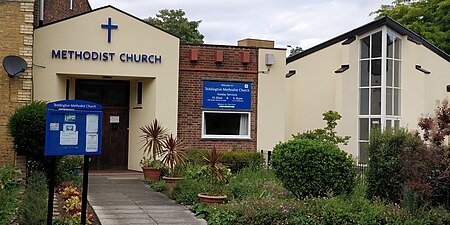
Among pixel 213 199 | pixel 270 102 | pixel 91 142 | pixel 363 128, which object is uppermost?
pixel 270 102

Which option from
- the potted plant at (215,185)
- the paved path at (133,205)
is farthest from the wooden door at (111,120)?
the potted plant at (215,185)

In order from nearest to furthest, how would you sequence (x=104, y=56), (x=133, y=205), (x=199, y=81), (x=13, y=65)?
1. (x=133, y=205)
2. (x=13, y=65)
3. (x=104, y=56)
4. (x=199, y=81)

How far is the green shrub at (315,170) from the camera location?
37.8 ft

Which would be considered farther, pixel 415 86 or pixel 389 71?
pixel 415 86

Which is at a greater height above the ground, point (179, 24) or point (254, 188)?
point (179, 24)

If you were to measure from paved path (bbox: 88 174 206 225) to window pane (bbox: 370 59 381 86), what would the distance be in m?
12.9

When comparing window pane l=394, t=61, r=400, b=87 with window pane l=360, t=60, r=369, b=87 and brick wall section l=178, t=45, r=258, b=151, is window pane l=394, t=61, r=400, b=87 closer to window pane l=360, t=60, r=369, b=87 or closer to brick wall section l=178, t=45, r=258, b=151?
window pane l=360, t=60, r=369, b=87

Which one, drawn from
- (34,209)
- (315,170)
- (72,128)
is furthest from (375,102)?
(34,209)

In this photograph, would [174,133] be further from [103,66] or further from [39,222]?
[39,222]

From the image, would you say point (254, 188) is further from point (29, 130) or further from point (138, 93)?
point (138, 93)

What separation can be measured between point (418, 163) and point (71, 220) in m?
6.07

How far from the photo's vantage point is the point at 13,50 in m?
15.2

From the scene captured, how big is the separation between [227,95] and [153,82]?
2.42 meters

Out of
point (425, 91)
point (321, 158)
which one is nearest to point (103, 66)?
point (321, 158)
